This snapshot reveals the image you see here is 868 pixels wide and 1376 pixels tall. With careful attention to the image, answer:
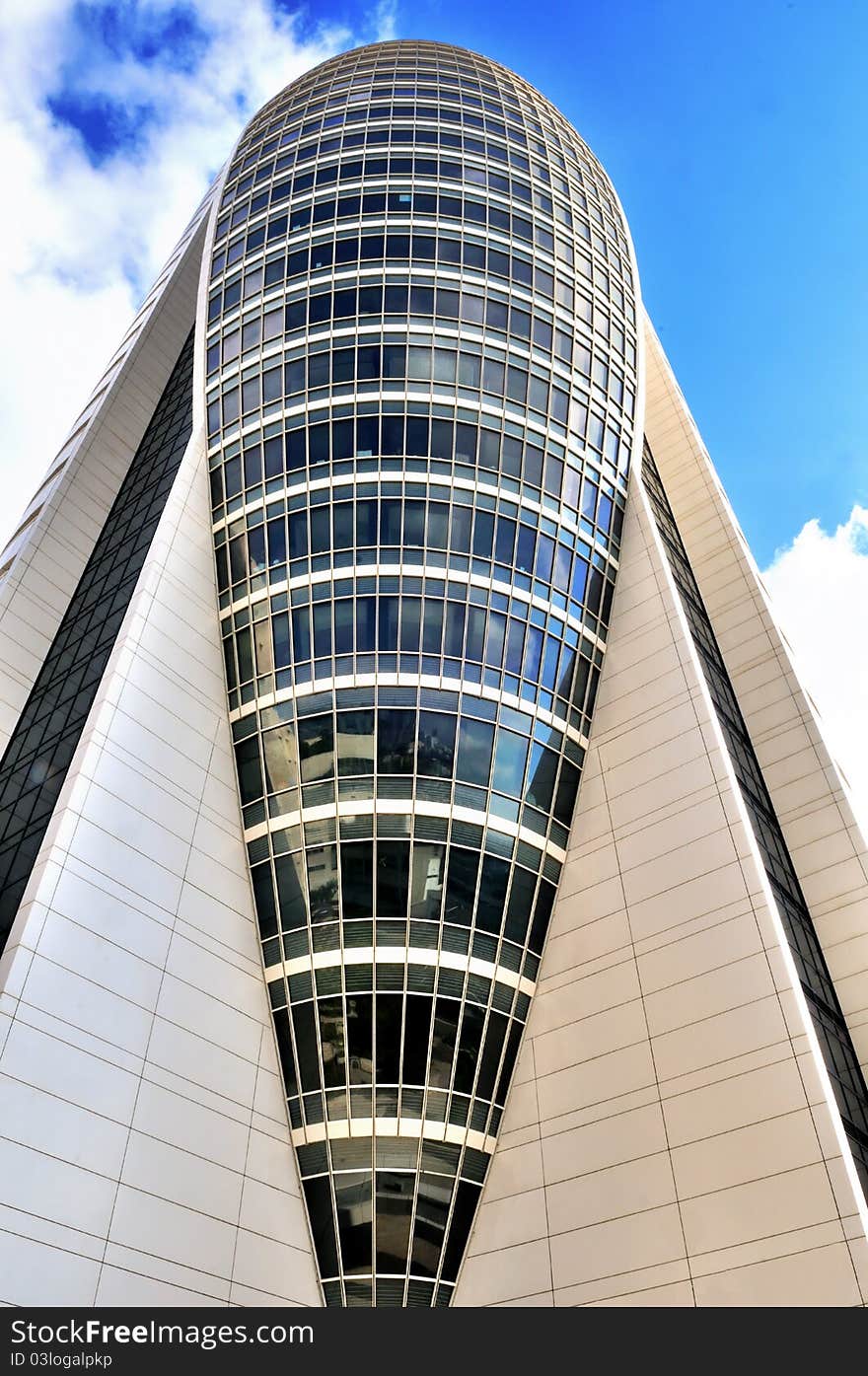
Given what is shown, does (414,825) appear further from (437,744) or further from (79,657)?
(79,657)

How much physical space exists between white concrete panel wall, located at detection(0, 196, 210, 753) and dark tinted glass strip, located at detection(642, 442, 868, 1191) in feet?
87.8

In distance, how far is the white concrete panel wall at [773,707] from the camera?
34656 mm

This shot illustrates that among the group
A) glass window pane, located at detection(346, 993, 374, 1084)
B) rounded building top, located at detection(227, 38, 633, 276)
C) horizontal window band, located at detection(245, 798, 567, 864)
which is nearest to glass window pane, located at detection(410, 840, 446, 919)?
horizontal window band, located at detection(245, 798, 567, 864)

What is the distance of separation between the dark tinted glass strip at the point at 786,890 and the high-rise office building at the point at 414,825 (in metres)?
0.24

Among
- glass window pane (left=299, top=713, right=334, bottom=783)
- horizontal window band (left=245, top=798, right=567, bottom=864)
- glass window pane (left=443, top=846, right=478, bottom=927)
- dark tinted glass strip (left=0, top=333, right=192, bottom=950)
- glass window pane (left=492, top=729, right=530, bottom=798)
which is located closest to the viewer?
glass window pane (left=443, top=846, right=478, bottom=927)

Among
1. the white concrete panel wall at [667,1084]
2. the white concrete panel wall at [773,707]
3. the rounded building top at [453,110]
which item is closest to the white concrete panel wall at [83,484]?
the rounded building top at [453,110]

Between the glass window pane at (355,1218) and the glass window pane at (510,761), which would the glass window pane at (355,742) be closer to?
the glass window pane at (510,761)

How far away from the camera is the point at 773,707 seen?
41469 millimetres

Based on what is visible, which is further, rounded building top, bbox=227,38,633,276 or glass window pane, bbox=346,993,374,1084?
rounded building top, bbox=227,38,633,276

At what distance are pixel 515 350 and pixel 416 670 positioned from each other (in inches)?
563

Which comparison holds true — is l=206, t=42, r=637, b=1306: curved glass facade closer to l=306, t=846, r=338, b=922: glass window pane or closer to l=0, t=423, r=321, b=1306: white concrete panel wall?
l=306, t=846, r=338, b=922: glass window pane

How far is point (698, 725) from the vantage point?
32562 mm

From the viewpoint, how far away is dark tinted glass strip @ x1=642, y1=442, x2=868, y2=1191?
29.9m

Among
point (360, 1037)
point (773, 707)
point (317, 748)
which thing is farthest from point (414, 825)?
point (773, 707)
